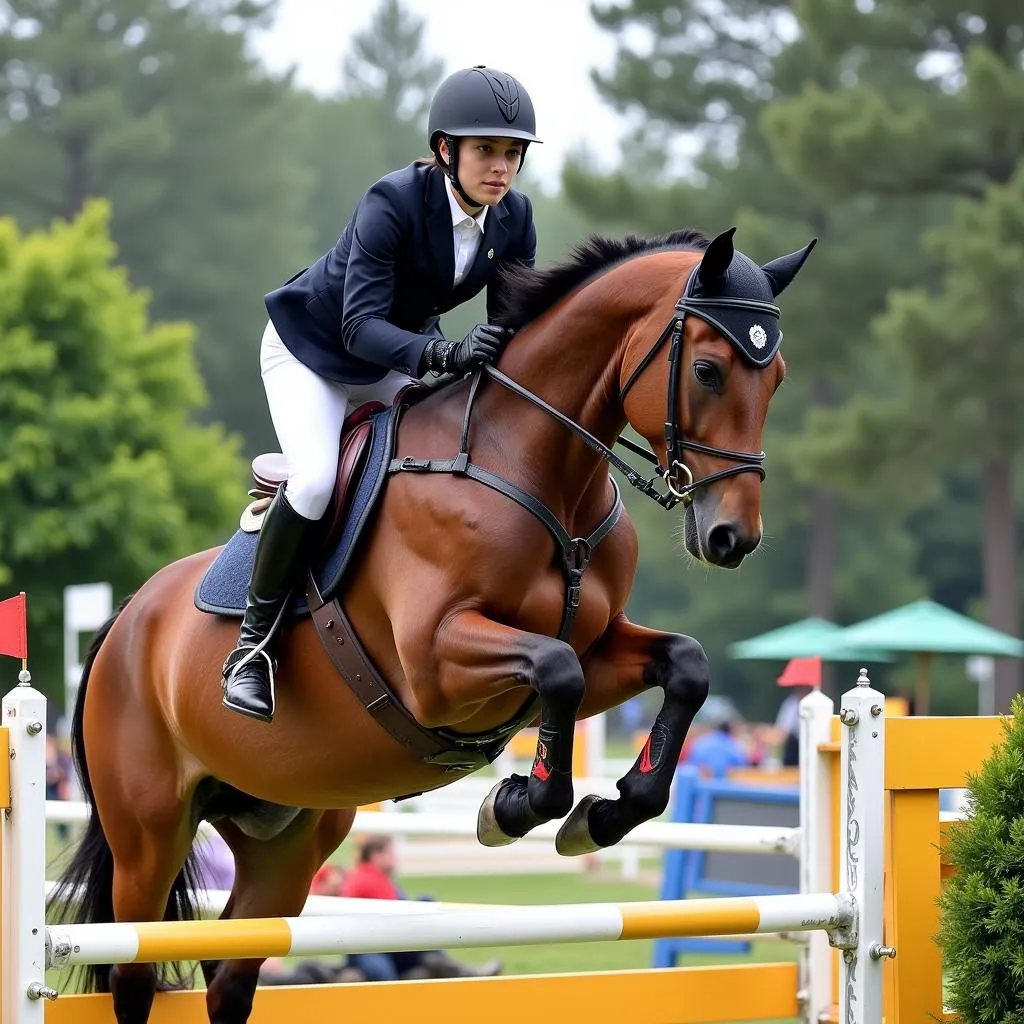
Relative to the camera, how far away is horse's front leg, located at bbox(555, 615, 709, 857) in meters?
3.87

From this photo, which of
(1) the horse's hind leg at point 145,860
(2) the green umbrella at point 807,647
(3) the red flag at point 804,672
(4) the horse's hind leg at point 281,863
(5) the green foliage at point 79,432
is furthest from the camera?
(5) the green foliage at point 79,432

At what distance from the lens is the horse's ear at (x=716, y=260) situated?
369cm

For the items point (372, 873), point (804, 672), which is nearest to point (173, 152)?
point (372, 873)

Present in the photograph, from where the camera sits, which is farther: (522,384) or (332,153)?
(332,153)

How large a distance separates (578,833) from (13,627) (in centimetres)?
144

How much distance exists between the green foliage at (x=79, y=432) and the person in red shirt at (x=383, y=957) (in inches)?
487

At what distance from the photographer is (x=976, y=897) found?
3.71 m

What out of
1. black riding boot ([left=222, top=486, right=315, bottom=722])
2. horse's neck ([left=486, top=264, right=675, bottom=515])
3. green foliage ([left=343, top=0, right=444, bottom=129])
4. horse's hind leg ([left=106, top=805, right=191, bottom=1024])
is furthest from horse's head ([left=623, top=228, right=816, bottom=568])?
green foliage ([left=343, top=0, right=444, bottom=129])

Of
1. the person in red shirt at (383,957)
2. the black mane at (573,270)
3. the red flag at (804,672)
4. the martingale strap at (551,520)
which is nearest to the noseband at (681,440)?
the martingale strap at (551,520)

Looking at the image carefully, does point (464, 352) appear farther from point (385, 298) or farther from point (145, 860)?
point (145, 860)

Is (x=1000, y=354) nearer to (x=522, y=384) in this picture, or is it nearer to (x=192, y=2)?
(x=522, y=384)

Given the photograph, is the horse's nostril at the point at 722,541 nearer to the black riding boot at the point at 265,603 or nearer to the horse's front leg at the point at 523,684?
the horse's front leg at the point at 523,684

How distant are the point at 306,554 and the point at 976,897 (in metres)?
1.88

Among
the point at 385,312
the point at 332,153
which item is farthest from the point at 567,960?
the point at 332,153
